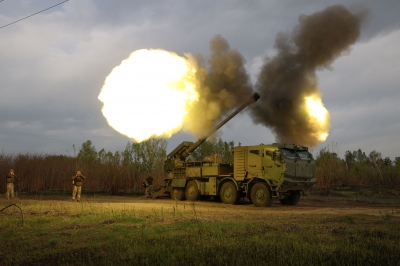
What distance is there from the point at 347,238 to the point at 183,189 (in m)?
16.0

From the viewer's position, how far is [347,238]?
10039 mm

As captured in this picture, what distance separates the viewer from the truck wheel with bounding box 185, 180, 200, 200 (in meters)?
24.1

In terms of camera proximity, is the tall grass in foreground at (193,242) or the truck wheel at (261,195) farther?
the truck wheel at (261,195)

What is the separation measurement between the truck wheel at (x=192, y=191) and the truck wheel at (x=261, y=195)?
418cm

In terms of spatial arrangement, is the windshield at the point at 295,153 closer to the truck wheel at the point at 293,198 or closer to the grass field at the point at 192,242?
the truck wheel at the point at 293,198

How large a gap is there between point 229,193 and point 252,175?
1.97m

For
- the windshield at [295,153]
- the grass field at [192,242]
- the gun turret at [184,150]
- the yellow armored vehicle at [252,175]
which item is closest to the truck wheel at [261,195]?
the yellow armored vehicle at [252,175]

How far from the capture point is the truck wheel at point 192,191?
24062 mm

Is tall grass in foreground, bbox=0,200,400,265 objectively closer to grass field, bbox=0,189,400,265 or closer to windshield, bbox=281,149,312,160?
grass field, bbox=0,189,400,265

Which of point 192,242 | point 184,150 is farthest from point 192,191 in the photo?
point 192,242

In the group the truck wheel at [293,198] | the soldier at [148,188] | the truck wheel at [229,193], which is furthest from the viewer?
the soldier at [148,188]

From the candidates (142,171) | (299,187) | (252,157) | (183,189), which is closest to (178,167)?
(183,189)

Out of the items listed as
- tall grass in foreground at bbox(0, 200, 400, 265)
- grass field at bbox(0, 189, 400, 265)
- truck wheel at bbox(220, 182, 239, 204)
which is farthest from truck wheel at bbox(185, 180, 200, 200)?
tall grass in foreground at bbox(0, 200, 400, 265)

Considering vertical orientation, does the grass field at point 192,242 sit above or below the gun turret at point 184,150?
below
